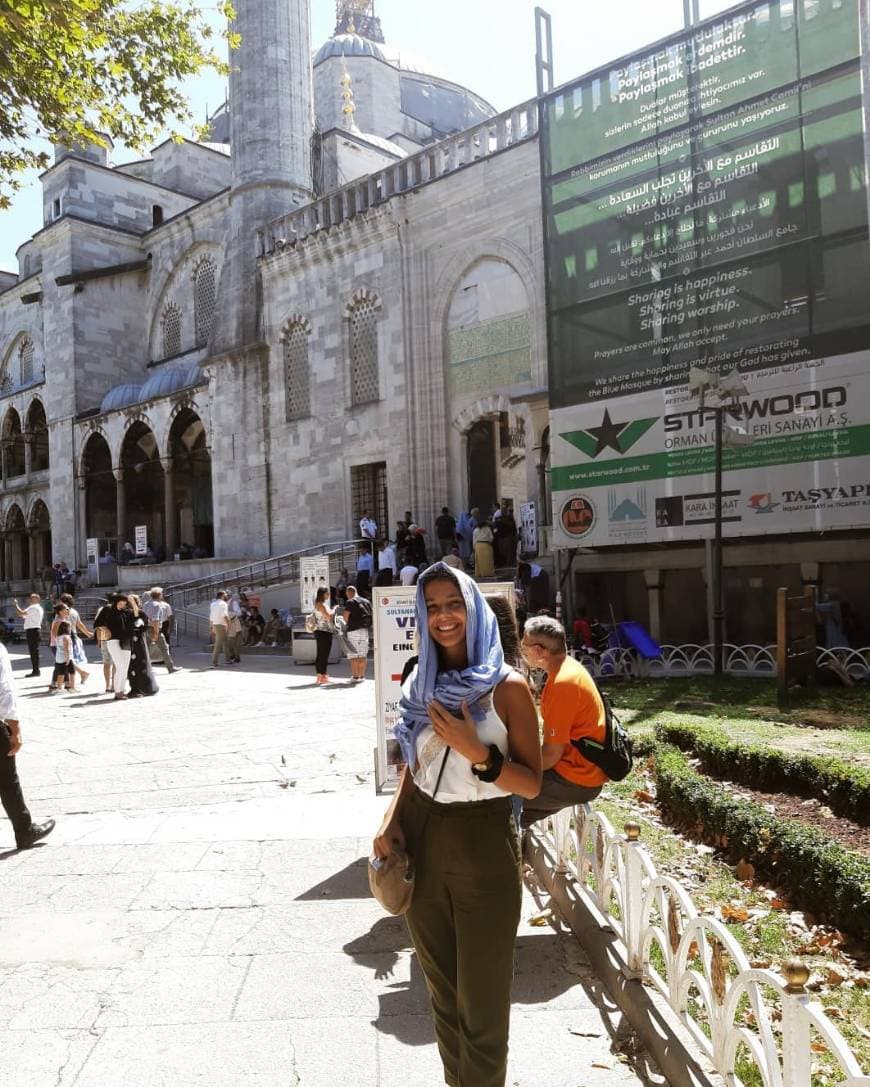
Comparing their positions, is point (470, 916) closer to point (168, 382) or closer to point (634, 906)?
point (634, 906)

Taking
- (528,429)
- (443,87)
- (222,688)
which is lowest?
(222,688)

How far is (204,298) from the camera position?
Answer: 118 feet

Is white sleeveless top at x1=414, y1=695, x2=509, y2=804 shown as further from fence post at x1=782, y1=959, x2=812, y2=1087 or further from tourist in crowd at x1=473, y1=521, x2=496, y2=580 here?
tourist in crowd at x1=473, y1=521, x2=496, y2=580

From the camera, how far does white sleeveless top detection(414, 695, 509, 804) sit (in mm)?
2568

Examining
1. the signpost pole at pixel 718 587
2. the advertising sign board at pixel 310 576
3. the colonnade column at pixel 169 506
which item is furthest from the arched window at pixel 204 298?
the signpost pole at pixel 718 587

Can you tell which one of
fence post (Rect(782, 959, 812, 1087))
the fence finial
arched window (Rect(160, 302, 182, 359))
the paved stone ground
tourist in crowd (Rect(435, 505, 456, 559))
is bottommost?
the paved stone ground

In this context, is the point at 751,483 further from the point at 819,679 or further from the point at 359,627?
the point at 359,627

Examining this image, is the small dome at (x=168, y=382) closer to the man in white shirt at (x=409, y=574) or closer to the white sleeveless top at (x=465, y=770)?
the man in white shirt at (x=409, y=574)

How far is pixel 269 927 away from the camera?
461cm

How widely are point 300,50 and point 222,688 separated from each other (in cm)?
2260

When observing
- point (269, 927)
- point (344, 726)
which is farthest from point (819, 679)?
point (269, 927)

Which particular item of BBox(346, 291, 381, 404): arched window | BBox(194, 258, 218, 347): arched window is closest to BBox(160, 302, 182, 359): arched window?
BBox(194, 258, 218, 347): arched window

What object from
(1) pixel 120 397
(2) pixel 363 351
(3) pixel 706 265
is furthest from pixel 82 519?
(3) pixel 706 265

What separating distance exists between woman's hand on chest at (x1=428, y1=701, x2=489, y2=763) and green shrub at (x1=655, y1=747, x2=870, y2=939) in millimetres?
2256
